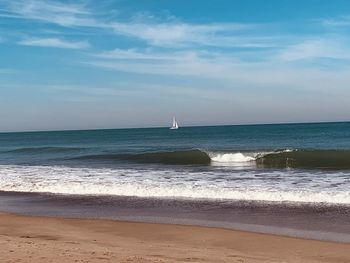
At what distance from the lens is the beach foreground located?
7.58 m

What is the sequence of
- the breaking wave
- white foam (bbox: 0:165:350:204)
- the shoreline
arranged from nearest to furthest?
the shoreline < white foam (bbox: 0:165:350:204) < the breaking wave

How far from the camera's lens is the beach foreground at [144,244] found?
7582mm

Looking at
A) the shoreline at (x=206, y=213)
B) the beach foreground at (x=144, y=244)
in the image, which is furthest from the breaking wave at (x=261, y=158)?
the beach foreground at (x=144, y=244)

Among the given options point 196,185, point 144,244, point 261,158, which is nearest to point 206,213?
point 144,244

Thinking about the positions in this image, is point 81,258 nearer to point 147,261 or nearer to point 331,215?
point 147,261

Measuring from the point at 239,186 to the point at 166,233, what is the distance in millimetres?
6519

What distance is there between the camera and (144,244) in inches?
356

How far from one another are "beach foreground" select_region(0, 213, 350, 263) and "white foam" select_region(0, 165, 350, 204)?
439 cm

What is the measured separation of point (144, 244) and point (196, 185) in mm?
7964

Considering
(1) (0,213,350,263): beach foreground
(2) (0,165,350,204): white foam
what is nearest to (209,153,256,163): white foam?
(2) (0,165,350,204): white foam

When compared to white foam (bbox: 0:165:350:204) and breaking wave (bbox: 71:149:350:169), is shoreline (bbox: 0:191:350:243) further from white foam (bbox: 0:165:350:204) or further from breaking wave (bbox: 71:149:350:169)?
breaking wave (bbox: 71:149:350:169)

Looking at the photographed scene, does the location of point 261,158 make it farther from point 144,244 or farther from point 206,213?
point 144,244

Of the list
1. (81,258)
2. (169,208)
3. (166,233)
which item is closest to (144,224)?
(166,233)

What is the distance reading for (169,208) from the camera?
521 inches
